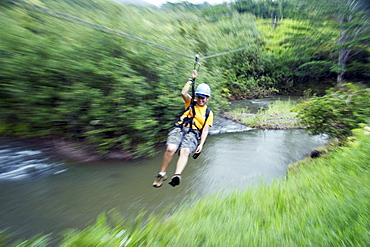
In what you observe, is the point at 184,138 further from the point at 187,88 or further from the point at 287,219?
the point at 287,219

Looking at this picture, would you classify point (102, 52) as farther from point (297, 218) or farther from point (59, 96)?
point (297, 218)

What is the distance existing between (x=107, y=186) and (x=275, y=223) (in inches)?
131

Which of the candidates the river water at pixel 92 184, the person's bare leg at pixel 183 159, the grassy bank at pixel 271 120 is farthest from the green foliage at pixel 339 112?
the person's bare leg at pixel 183 159

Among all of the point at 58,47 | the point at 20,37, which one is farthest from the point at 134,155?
the point at 20,37

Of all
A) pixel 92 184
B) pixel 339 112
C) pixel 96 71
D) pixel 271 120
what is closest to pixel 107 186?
pixel 92 184

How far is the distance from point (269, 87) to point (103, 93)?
2048cm

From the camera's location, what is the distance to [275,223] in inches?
74.0

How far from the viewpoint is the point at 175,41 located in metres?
6.07

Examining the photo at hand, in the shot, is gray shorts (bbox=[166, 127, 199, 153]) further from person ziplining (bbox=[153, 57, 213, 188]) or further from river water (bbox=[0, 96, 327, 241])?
river water (bbox=[0, 96, 327, 241])

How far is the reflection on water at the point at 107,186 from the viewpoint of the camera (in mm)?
3040

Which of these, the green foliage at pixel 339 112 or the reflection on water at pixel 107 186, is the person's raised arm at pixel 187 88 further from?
the green foliage at pixel 339 112

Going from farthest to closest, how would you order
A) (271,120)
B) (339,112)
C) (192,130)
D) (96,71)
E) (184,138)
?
(271,120)
(339,112)
(96,71)
(192,130)
(184,138)

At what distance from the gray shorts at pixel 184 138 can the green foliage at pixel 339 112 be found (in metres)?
3.56

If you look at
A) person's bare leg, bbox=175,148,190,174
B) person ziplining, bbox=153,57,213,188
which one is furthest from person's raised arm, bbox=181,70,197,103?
person's bare leg, bbox=175,148,190,174
